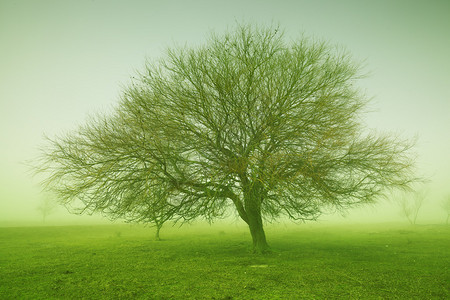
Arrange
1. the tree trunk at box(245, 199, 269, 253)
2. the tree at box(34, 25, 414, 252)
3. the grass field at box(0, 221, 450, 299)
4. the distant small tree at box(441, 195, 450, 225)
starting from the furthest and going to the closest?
the distant small tree at box(441, 195, 450, 225), the tree trunk at box(245, 199, 269, 253), the tree at box(34, 25, 414, 252), the grass field at box(0, 221, 450, 299)

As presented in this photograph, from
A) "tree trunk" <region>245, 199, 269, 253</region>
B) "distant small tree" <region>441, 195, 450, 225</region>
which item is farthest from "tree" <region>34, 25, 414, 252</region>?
"distant small tree" <region>441, 195, 450, 225</region>

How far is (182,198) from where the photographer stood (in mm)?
10797

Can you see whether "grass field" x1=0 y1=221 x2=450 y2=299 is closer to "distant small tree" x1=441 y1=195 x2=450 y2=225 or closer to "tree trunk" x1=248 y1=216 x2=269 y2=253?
"tree trunk" x1=248 y1=216 x2=269 y2=253

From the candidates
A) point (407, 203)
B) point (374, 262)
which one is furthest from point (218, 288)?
point (407, 203)

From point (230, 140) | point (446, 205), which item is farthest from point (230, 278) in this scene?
point (446, 205)

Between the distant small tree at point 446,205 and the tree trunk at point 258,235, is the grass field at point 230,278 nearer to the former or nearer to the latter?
the tree trunk at point 258,235

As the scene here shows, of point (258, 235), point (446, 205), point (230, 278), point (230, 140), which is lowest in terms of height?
point (446, 205)

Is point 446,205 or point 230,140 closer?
point 230,140

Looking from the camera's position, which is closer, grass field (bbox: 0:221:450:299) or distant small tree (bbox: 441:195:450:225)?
grass field (bbox: 0:221:450:299)

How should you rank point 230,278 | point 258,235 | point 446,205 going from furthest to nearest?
point 446,205
point 258,235
point 230,278

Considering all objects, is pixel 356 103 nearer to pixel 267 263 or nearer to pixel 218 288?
pixel 267 263

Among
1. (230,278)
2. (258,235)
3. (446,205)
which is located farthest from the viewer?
(446,205)

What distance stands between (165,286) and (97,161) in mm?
5287

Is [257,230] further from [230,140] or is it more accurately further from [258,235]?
[230,140]
